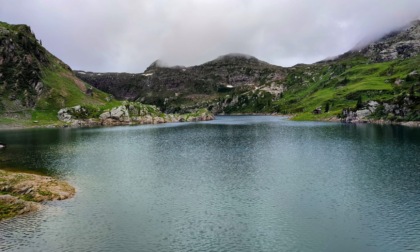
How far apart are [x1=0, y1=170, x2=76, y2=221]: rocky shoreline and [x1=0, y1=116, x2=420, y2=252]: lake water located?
2795 millimetres

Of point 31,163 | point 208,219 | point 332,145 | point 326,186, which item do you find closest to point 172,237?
point 208,219

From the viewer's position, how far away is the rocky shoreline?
64.0 meters

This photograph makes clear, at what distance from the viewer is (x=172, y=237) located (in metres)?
52.2

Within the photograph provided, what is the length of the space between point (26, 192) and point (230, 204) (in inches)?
1615

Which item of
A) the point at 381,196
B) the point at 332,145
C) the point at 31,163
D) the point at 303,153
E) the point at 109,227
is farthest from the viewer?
the point at 332,145

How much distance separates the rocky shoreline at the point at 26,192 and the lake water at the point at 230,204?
2.80 meters

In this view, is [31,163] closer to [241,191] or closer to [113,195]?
[113,195]

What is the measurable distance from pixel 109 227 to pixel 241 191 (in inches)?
1158

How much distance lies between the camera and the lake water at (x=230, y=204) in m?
50.3

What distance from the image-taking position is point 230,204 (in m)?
67.1

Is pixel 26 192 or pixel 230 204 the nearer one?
pixel 230 204

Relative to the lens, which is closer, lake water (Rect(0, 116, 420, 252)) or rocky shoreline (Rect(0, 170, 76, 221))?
lake water (Rect(0, 116, 420, 252))

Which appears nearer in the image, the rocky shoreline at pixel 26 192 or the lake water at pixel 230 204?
the lake water at pixel 230 204

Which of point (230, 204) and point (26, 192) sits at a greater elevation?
point (26, 192)
